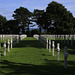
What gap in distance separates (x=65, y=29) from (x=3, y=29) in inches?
1783

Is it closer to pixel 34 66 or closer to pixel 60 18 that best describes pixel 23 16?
pixel 60 18

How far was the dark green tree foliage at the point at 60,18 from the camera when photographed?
2746 inches

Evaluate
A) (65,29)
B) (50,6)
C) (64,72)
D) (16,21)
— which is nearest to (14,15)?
(16,21)

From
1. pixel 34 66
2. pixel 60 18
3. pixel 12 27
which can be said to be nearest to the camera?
pixel 34 66

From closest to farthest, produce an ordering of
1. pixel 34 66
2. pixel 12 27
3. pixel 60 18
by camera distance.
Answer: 1. pixel 34 66
2. pixel 60 18
3. pixel 12 27

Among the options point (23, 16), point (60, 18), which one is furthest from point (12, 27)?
point (60, 18)

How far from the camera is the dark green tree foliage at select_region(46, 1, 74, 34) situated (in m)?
69.8

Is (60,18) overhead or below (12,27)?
overhead

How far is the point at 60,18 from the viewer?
237 ft

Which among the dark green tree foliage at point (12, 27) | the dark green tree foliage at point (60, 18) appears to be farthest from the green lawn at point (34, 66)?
the dark green tree foliage at point (12, 27)

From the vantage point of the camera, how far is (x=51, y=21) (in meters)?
73.8

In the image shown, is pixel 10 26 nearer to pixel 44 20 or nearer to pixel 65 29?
pixel 44 20

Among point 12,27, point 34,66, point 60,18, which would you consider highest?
point 60,18

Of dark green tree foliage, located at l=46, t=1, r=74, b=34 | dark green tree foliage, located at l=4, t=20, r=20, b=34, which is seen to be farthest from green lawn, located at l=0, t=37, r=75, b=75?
dark green tree foliage, located at l=4, t=20, r=20, b=34
